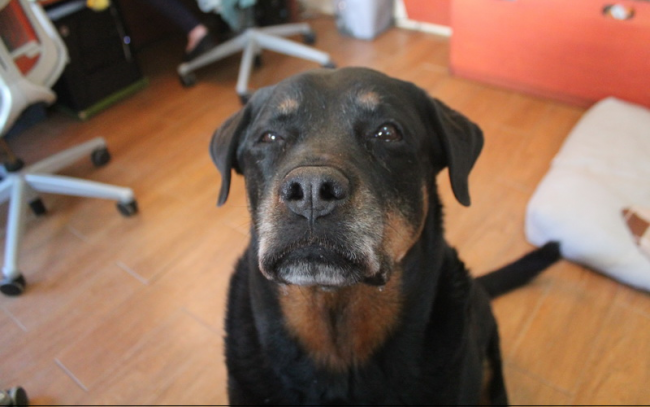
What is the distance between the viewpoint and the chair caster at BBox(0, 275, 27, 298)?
198 cm

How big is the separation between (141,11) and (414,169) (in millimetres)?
3418

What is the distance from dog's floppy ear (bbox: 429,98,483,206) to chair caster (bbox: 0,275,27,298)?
1.82 metres

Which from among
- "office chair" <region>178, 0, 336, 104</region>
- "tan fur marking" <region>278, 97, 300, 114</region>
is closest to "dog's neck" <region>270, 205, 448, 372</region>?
"tan fur marking" <region>278, 97, 300, 114</region>

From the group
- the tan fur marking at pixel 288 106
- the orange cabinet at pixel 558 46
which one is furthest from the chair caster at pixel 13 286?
the orange cabinet at pixel 558 46

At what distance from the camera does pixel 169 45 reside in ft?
13.0

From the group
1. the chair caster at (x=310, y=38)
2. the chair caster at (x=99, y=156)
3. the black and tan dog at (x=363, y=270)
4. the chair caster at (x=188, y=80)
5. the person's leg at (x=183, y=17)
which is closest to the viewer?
the black and tan dog at (x=363, y=270)

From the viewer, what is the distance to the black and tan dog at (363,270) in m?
1.04

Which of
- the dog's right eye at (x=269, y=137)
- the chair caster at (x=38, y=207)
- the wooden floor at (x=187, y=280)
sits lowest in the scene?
the wooden floor at (x=187, y=280)

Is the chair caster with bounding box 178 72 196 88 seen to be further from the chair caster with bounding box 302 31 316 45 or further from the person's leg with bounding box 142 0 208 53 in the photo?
the chair caster with bounding box 302 31 316 45

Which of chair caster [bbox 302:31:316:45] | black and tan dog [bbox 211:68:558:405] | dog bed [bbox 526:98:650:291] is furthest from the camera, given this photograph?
chair caster [bbox 302:31:316:45]

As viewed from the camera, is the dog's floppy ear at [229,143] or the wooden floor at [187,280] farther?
the wooden floor at [187,280]

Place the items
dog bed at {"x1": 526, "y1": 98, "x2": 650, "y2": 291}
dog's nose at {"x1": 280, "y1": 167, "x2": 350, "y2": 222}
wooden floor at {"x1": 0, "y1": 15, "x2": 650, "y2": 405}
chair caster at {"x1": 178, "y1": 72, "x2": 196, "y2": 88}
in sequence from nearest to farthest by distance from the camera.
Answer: dog's nose at {"x1": 280, "y1": 167, "x2": 350, "y2": 222}, wooden floor at {"x1": 0, "y1": 15, "x2": 650, "y2": 405}, dog bed at {"x1": 526, "y1": 98, "x2": 650, "y2": 291}, chair caster at {"x1": 178, "y1": 72, "x2": 196, "y2": 88}

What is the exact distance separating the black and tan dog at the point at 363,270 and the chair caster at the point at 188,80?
2.29 meters

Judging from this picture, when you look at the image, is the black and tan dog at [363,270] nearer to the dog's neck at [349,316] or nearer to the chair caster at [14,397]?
the dog's neck at [349,316]
